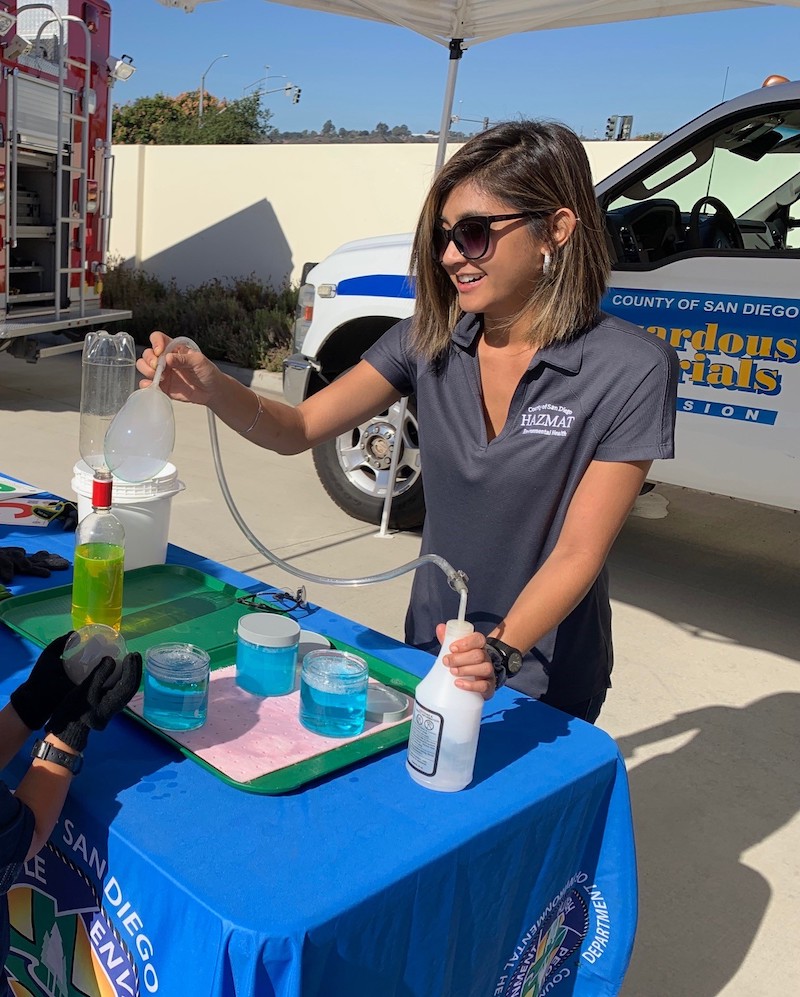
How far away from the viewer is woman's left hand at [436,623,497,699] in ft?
4.66

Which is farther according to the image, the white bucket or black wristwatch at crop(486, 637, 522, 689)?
the white bucket

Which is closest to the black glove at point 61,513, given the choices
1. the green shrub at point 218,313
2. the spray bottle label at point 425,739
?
the spray bottle label at point 425,739

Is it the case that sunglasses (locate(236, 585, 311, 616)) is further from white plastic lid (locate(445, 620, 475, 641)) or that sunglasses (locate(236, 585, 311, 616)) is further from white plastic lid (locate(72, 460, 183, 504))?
white plastic lid (locate(445, 620, 475, 641))

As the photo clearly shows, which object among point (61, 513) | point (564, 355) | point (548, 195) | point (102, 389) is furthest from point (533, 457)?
point (102, 389)

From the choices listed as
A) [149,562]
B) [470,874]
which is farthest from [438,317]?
[470,874]

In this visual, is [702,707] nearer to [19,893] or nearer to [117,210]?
[19,893]

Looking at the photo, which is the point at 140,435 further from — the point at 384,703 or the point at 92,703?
the point at 384,703

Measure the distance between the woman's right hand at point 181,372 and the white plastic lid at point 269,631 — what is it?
50 centimetres

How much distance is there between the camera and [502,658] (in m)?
1.50

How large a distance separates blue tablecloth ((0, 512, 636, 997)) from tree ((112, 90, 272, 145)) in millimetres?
25359

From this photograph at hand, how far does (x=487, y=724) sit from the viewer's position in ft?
5.77

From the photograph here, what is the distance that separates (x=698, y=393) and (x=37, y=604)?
3.18 m

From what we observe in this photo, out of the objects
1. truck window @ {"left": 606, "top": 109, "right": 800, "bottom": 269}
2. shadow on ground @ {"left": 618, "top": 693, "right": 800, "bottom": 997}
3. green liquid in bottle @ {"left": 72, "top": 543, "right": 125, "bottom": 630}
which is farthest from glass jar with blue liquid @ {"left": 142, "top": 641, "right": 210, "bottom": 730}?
truck window @ {"left": 606, "top": 109, "right": 800, "bottom": 269}

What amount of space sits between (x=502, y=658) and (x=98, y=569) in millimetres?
821
